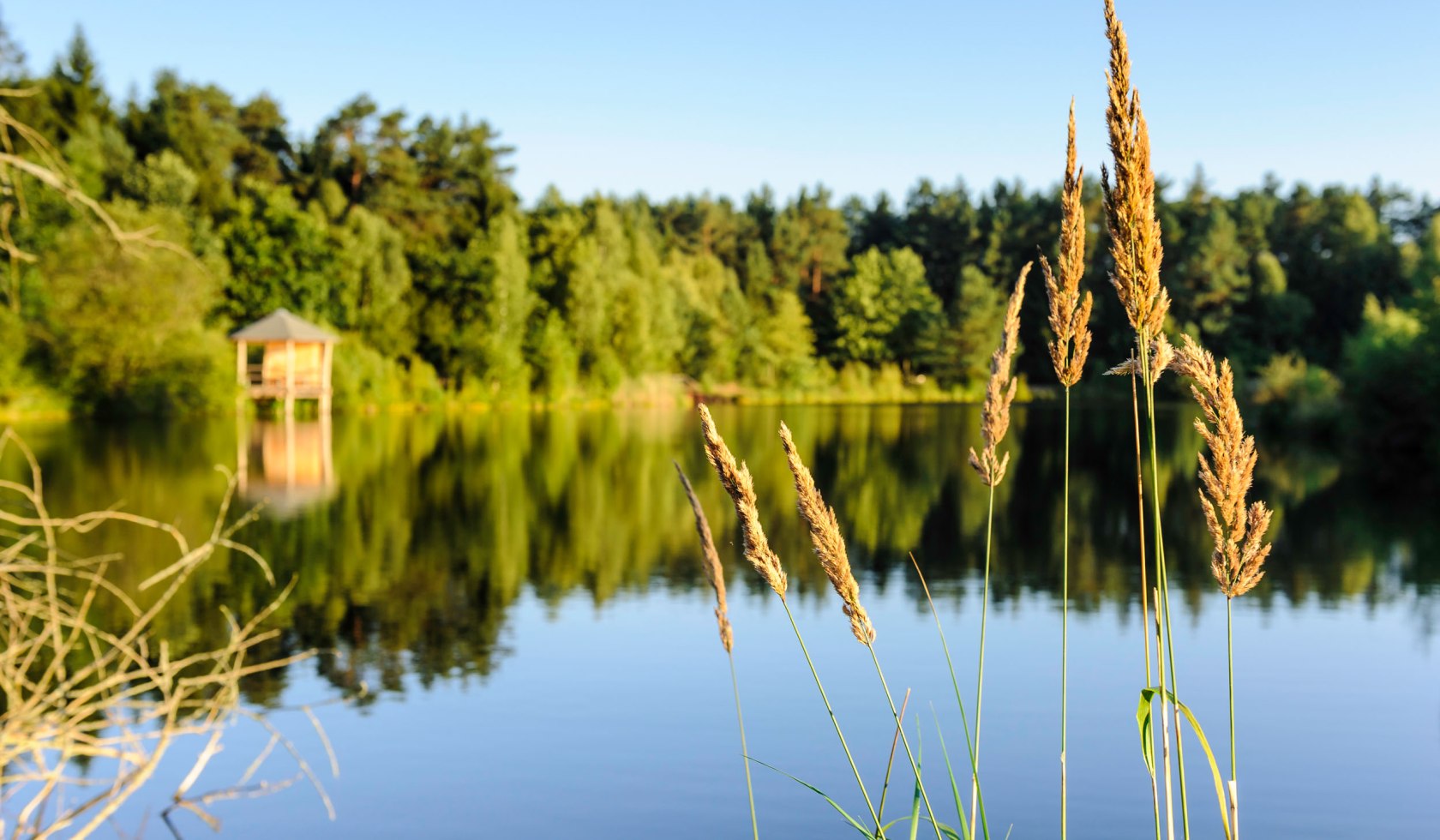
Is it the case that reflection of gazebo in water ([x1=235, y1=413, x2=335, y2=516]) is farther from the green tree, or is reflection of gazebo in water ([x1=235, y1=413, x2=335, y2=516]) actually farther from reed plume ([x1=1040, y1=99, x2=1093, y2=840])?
the green tree

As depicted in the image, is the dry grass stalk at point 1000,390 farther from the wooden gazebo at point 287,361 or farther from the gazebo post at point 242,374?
the gazebo post at point 242,374

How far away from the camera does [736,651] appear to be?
882 centimetres

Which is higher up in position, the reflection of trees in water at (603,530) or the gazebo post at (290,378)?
the gazebo post at (290,378)

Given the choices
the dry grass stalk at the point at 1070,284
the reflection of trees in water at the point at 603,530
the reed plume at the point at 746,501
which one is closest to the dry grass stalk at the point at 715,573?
the reed plume at the point at 746,501

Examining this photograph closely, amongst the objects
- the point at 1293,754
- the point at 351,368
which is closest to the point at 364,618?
the point at 1293,754

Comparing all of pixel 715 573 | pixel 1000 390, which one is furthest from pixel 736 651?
pixel 1000 390

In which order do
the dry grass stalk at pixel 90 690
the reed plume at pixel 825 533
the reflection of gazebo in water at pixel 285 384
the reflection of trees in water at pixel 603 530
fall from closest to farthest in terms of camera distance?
the reed plume at pixel 825 533 → the dry grass stalk at pixel 90 690 → the reflection of trees in water at pixel 603 530 → the reflection of gazebo in water at pixel 285 384

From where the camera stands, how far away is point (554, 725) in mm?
6746

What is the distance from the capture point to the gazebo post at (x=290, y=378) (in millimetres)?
33812

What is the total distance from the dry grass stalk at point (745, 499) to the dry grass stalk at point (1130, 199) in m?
0.57

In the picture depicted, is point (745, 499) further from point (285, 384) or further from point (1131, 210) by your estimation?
point (285, 384)

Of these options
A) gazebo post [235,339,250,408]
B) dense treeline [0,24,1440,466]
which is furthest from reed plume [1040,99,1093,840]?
gazebo post [235,339,250,408]

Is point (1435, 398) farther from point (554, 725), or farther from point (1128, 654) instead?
point (554, 725)

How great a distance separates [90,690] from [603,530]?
1184 centimetres
